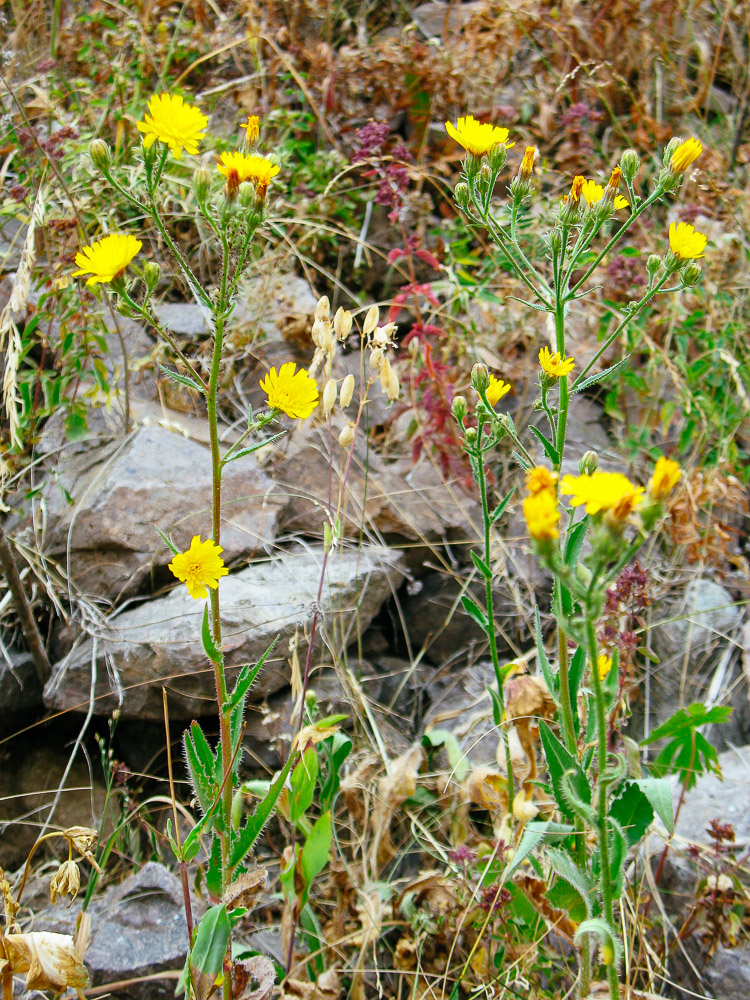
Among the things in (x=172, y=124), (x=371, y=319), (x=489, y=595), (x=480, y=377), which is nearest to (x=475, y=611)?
(x=489, y=595)

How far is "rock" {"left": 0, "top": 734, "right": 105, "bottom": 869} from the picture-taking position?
198 cm

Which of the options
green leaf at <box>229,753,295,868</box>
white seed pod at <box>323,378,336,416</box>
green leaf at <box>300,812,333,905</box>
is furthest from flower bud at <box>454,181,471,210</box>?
green leaf at <box>300,812,333,905</box>

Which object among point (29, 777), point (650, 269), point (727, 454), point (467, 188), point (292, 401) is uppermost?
point (467, 188)

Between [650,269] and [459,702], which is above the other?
[650,269]

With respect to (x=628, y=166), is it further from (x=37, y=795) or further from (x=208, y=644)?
(x=37, y=795)

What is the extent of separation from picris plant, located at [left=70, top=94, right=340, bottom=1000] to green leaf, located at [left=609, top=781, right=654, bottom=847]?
0.62m

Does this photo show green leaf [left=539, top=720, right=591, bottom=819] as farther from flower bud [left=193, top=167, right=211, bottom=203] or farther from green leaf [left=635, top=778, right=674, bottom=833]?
flower bud [left=193, top=167, right=211, bottom=203]

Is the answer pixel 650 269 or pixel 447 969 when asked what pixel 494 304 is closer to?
pixel 650 269

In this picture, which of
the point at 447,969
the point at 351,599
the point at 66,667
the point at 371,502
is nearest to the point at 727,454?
the point at 371,502

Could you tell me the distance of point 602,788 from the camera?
1.07 m

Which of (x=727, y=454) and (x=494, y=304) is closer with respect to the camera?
(x=727, y=454)

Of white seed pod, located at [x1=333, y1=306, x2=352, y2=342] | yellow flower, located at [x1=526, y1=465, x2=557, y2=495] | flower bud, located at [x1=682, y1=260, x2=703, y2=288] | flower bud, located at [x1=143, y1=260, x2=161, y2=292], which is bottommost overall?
white seed pod, located at [x1=333, y1=306, x2=352, y2=342]

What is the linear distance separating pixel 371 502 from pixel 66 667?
3.48 ft

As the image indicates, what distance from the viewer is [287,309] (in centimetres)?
287
